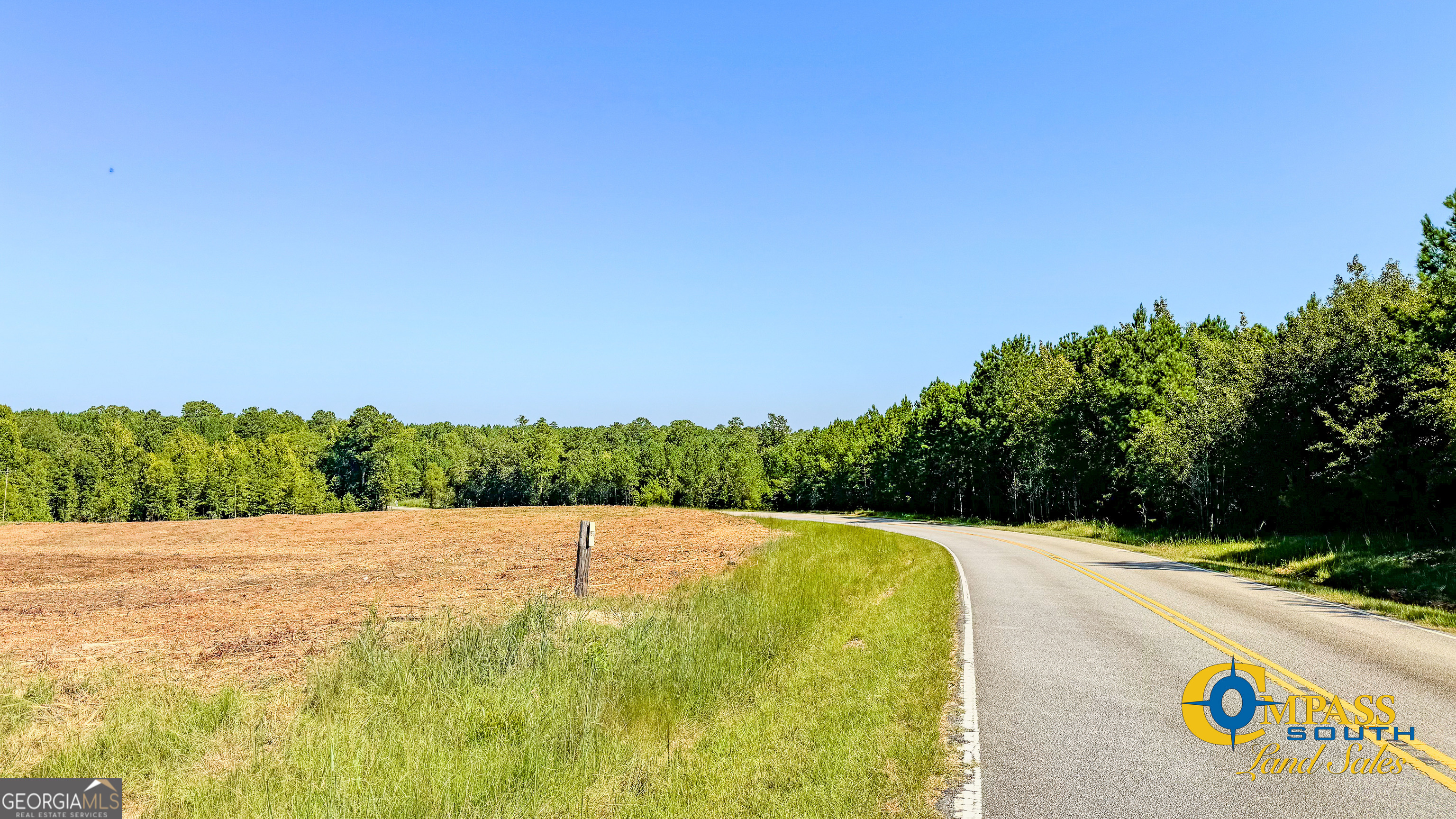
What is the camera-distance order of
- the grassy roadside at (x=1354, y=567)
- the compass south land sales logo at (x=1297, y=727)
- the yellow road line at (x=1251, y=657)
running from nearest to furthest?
the yellow road line at (x=1251, y=657)
the compass south land sales logo at (x=1297, y=727)
the grassy roadside at (x=1354, y=567)

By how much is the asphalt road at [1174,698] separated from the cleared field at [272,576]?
8514 mm

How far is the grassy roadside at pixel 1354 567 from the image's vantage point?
14769 mm

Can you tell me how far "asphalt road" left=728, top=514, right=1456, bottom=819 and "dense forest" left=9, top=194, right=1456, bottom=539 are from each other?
12010 mm

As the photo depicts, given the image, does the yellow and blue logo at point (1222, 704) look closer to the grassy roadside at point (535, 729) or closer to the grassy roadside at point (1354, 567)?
the grassy roadside at point (535, 729)

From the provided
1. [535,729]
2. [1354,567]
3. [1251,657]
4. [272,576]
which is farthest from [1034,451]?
[535,729]

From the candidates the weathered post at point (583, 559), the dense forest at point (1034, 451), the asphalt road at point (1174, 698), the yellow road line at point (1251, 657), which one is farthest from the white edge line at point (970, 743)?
the dense forest at point (1034, 451)

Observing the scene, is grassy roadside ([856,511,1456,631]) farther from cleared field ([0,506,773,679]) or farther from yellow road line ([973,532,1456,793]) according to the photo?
cleared field ([0,506,773,679])

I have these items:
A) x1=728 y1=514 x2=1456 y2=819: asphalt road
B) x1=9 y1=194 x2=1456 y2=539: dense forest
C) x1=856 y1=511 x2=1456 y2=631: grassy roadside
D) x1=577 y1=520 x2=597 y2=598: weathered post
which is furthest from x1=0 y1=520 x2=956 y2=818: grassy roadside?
x1=9 y1=194 x2=1456 y2=539: dense forest

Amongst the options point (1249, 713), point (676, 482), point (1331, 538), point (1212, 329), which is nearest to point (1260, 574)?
point (1331, 538)

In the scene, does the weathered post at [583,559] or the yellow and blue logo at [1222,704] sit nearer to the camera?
the yellow and blue logo at [1222,704]

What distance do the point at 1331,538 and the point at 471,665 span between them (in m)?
25.6

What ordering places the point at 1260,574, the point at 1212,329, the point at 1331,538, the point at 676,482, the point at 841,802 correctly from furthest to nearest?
the point at 676,482
the point at 1212,329
the point at 1331,538
the point at 1260,574
the point at 841,802

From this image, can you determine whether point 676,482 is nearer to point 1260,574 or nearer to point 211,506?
point 211,506

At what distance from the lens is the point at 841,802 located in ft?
19.2
